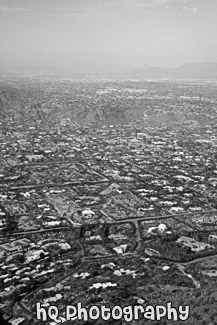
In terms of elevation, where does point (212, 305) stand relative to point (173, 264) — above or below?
above

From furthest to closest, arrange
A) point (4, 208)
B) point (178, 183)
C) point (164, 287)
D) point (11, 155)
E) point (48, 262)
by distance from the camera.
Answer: point (11, 155), point (178, 183), point (4, 208), point (48, 262), point (164, 287)

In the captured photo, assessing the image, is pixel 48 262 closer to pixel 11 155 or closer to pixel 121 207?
pixel 121 207

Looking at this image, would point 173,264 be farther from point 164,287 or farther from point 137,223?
point 137,223

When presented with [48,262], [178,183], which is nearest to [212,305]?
[48,262]

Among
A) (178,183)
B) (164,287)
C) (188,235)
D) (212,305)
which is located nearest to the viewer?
(212,305)

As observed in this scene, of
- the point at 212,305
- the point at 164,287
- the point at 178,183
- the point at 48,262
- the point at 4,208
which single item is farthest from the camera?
the point at 178,183

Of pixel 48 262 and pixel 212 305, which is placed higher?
pixel 212 305

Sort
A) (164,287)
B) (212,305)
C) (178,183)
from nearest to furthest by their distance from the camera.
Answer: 1. (212,305)
2. (164,287)
3. (178,183)

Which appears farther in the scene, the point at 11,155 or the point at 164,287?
the point at 11,155

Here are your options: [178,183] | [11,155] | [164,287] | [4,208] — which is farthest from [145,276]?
[11,155]
